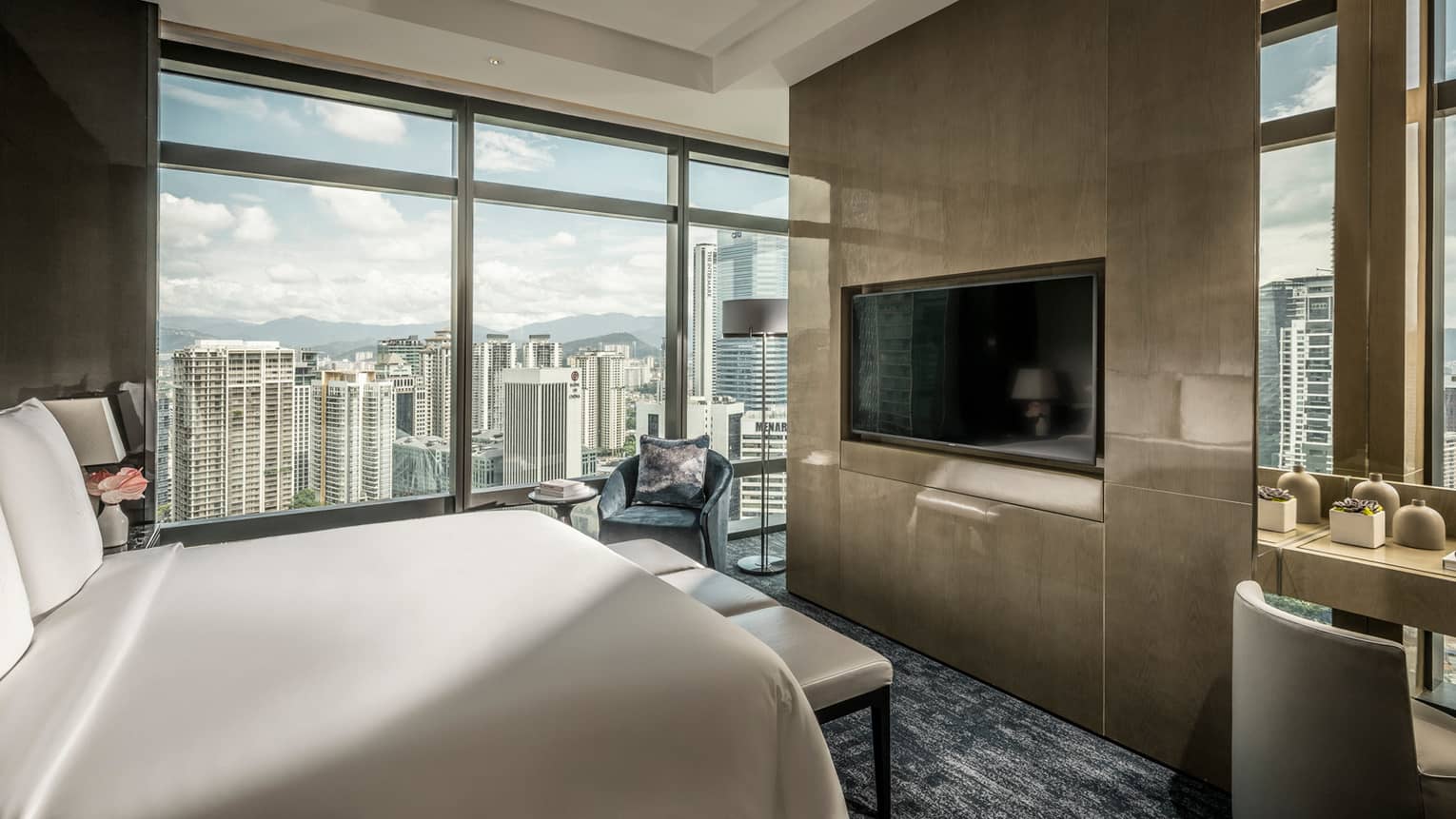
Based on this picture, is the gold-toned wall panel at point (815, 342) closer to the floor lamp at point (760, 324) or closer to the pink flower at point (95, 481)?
the floor lamp at point (760, 324)

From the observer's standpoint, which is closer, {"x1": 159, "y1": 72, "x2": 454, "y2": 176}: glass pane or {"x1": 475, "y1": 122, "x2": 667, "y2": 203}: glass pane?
{"x1": 159, "y1": 72, "x2": 454, "y2": 176}: glass pane

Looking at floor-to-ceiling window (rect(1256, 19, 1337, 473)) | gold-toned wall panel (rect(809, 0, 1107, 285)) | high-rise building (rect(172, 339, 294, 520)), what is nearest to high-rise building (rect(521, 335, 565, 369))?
high-rise building (rect(172, 339, 294, 520))

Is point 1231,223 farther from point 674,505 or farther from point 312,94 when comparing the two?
point 312,94

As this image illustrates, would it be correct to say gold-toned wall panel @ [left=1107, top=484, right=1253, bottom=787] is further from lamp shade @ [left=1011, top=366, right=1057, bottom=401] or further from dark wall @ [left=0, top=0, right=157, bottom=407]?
dark wall @ [left=0, top=0, right=157, bottom=407]

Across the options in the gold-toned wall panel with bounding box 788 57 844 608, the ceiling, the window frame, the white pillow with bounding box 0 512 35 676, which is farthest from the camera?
the gold-toned wall panel with bounding box 788 57 844 608

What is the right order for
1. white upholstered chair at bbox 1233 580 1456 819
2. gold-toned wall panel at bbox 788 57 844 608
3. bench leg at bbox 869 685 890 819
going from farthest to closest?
gold-toned wall panel at bbox 788 57 844 608 → bench leg at bbox 869 685 890 819 → white upholstered chair at bbox 1233 580 1456 819

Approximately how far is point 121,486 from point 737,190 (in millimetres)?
3835

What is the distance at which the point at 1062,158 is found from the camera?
8.50 ft

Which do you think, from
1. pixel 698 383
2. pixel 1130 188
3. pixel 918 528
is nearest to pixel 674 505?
pixel 698 383

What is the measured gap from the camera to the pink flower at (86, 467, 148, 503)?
271 centimetres

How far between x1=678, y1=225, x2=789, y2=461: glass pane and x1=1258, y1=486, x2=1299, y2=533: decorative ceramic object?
3035mm

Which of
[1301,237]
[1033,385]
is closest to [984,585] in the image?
[1033,385]

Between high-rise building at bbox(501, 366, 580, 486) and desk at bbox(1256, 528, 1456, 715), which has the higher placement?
high-rise building at bbox(501, 366, 580, 486)

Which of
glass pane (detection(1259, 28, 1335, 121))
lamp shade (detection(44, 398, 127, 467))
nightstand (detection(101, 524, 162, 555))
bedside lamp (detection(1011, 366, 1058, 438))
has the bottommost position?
nightstand (detection(101, 524, 162, 555))
